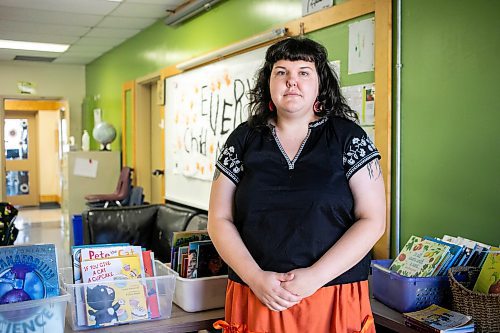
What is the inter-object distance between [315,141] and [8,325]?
116cm

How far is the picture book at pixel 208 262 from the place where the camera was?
7.25 feet

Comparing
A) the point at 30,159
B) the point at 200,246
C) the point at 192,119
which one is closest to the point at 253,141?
the point at 200,246

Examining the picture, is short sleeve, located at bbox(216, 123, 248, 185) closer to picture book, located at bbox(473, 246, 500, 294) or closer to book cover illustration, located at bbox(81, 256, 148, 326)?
book cover illustration, located at bbox(81, 256, 148, 326)

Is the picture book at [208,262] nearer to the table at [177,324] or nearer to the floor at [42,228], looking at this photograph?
the table at [177,324]

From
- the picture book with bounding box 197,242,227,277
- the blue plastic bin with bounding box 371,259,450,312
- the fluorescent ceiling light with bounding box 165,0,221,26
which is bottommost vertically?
the blue plastic bin with bounding box 371,259,450,312

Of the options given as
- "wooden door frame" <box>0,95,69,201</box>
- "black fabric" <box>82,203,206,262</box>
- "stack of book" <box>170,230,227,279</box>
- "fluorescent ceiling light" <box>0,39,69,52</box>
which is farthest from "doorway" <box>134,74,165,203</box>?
"stack of book" <box>170,230,227,279</box>

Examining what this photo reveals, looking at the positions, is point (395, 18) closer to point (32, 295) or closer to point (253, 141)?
point (253, 141)

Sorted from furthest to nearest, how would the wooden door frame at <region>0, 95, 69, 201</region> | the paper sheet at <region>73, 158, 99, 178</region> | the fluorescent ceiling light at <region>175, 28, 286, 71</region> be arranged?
1. the wooden door frame at <region>0, 95, 69, 201</region>
2. the paper sheet at <region>73, 158, 99, 178</region>
3. the fluorescent ceiling light at <region>175, 28, 286, 71</region>

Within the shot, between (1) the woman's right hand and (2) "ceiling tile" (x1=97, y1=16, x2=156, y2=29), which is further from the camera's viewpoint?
(2) "ceiling tile" (x1=97, y1=16, x2=156, y2=29)

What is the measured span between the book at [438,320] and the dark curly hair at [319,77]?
73 cm

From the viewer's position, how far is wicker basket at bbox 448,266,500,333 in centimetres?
179

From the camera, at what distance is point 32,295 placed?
6.08 ft

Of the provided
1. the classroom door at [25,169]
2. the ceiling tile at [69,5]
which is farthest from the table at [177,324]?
the classroom door at [25,169]

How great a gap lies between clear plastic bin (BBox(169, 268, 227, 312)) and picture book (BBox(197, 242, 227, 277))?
0.13 ft
